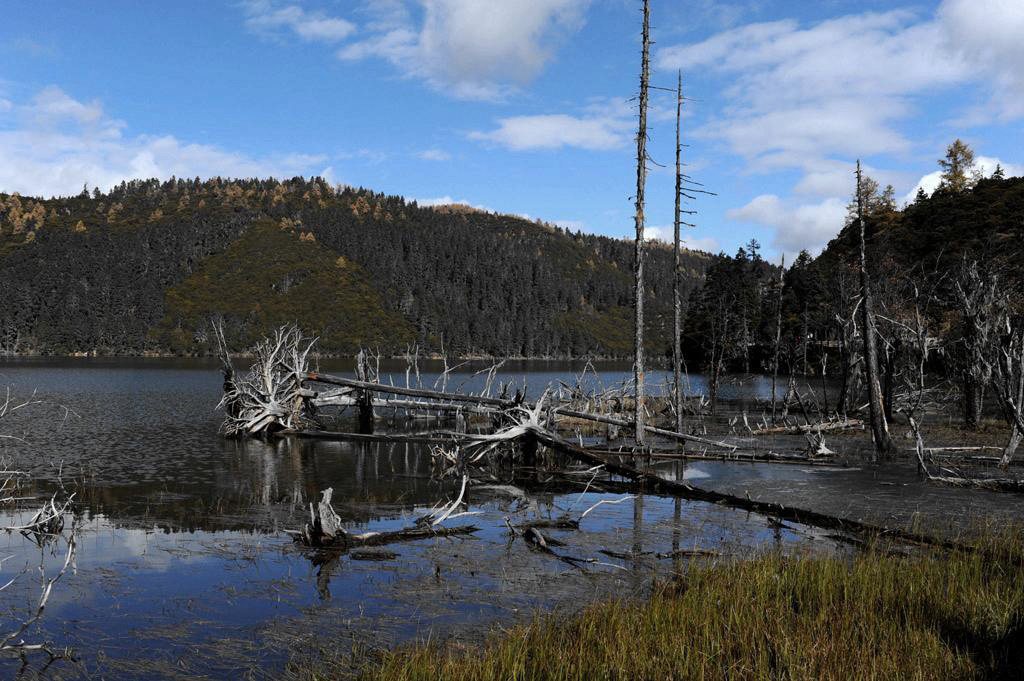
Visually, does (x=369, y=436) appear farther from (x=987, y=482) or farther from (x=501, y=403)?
(x=987, y=482)

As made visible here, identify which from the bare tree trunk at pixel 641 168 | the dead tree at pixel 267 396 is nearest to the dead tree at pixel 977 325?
the bare tree trunk at pixel 641 168

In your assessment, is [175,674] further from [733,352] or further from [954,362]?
[733,352]

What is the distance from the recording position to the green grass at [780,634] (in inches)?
251

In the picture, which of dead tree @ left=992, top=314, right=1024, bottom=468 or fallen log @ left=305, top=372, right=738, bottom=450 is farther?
fallen log @ left=305, top=372, right=738, bottom=450

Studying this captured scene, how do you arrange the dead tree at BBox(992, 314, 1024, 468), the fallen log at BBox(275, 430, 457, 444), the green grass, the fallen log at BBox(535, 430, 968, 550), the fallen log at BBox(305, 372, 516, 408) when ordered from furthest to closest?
1. the fallen log at BBox(275, 430, 457, 444)
2. the fallen log at BBox(305, 372, 516, 408)
3. the dead tree at BBox(992, 314, 1024, 468)
4. the fallen log at BBox(535, 430, 968, 550)
5. the green grass

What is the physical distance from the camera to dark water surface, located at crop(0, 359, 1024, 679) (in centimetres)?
834

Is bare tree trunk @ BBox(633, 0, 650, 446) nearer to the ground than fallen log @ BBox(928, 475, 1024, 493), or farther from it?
farther from it

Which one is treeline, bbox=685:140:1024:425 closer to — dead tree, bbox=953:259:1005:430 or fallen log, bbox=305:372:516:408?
dead tree, bbox=953:259:1005:430

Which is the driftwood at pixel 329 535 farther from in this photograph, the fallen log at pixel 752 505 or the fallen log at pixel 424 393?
the fallen log at pixel 424 393

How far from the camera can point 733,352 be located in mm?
103188

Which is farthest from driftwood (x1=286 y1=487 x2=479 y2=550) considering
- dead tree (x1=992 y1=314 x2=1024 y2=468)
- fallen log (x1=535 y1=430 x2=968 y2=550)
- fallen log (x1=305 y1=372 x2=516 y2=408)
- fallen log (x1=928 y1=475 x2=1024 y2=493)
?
dead tree (x1=992 y1=314 x2=1024 y2=468)

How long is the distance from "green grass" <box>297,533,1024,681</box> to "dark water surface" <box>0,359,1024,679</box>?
147 centimetres

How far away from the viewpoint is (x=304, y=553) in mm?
11953

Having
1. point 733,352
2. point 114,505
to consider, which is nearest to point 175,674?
point 114,505
